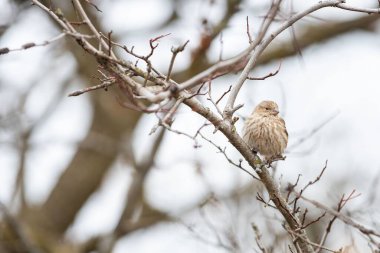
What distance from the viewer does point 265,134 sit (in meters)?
8.17

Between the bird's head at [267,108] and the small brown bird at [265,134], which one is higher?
the bird's head at [267,108]

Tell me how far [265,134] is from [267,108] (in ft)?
2.61

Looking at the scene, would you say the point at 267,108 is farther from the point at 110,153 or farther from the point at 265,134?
the point at 110,153

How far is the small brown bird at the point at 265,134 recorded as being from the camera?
8.17m

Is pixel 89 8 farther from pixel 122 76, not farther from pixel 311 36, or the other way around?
pixel 122 76

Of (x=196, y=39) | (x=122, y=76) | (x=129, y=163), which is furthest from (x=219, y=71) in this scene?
(x=129, y=163)

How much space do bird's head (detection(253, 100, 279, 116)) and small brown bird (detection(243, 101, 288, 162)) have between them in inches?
Result: 2.0

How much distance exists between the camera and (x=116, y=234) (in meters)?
12.1

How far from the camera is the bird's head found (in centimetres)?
881

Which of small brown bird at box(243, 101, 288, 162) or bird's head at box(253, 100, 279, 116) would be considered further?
bird's head at box(253, 100, 279, 116)

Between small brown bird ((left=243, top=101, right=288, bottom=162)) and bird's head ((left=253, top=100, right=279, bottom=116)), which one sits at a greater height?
bird's head ((left=253, top=100, right=279, bottom=116))

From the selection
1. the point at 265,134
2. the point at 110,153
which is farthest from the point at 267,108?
the point at 110,153

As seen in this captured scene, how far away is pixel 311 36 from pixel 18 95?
5616mm

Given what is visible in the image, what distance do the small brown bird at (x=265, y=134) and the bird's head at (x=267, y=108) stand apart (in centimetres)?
5
